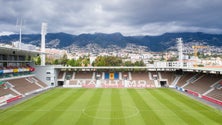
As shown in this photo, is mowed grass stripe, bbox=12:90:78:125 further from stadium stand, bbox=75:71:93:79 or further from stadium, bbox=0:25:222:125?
stadium stand, bbox=75:71:93:79

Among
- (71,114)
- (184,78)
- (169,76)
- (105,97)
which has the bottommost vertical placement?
(71,114)

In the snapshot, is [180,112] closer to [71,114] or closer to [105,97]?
[71,114]

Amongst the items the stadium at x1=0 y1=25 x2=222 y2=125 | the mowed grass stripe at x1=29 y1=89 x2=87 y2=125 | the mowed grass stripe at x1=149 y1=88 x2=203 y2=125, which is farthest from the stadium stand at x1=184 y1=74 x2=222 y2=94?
the mowed grass stripe at x1=29 y1=89 x2=87 y2=125

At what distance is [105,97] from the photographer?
33.2 metres

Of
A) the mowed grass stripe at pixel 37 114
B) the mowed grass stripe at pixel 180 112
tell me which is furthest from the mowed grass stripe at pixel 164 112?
the mowed grass stripe at pixel 37 114

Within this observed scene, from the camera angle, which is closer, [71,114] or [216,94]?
[71,114]

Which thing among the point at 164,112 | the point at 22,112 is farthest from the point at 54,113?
the point at 164,112

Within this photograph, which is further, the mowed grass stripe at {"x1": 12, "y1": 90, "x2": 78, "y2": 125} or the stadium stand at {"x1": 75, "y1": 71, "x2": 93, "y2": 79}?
the stadium stand at {"x1": 75, "y1": 71, "x2": 93, "y2": 79}

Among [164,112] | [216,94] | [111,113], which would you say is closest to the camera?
[111,113]

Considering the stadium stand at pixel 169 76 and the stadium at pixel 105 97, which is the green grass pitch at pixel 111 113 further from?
the stadium stand at pixel 169 76

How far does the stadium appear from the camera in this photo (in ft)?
69.5

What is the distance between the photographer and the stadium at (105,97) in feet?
69.5

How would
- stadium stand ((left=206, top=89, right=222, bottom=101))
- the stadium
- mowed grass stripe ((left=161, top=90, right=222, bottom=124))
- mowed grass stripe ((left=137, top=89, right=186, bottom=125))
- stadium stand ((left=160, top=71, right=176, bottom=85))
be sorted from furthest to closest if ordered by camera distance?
stadium stand ((left=160, top=71, right=176, bottom=85)) < stadium stand ((left=206, top=89, right=222, bottom=101)) < the stadium < mowed grass stripe ((left=161, top=90, right=222, bottom=124)) < mowed grass stripe ((left=137, top=89, right=186, bottom=125))

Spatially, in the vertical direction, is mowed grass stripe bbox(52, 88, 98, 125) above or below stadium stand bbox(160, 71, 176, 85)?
below
